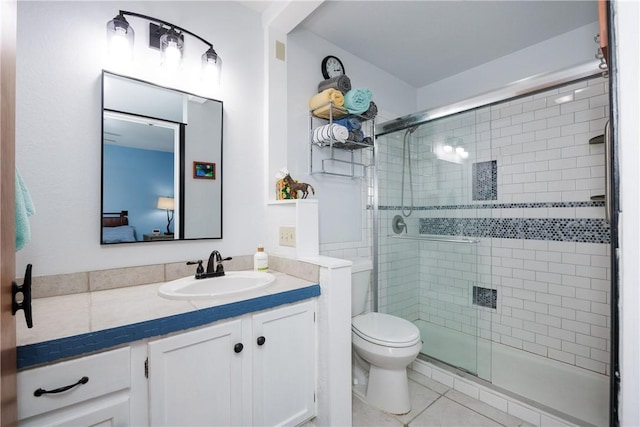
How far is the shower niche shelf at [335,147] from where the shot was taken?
2027 millimetres

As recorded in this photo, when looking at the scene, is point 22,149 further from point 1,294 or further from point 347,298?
point 347,298

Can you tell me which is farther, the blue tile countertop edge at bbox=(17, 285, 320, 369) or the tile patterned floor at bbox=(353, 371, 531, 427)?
the tile patterned floor at bbox=(353, 371, 531, 427)

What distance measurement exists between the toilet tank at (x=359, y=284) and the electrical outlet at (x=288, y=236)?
1.96 feet

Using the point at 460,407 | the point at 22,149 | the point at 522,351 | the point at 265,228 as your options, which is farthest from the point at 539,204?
the point at 22,149

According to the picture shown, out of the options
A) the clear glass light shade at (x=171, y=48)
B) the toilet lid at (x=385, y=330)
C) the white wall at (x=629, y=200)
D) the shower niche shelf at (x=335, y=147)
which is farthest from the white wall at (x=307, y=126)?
the white wall at (x=629, y=200)

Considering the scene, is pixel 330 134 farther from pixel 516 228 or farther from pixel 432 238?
pixel 516 228

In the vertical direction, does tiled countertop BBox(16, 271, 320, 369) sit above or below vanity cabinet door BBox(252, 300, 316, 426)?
above

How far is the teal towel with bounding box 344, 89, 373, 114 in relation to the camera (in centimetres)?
199

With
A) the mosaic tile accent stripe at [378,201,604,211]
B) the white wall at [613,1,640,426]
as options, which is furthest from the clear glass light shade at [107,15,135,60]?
the mosaic tile accent stripe at [378,201,604,211]

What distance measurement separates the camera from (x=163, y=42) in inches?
59.6

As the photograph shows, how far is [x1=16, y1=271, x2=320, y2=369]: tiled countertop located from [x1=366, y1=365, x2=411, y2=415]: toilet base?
0.83 meters

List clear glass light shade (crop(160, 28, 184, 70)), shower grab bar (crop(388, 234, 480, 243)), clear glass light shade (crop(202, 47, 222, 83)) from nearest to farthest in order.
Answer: clear glass light shade (crop(160, 28, 184, 70))
clear glass light shade (crop(202, 47, 222, 83))
shower grab bar (crop(388, 234, 480, 243))

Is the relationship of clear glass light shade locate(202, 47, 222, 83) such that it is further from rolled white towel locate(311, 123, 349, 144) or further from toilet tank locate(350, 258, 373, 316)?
toilet tank locate(350, 258, 373, 316)

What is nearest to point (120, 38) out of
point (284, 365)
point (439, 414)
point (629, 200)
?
point (284, 365)
